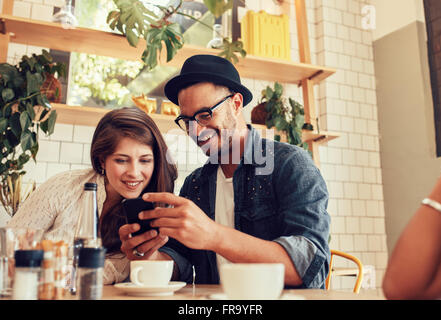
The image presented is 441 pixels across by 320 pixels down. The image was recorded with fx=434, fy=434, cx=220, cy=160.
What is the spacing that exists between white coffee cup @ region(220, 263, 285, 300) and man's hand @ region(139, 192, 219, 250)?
1.21 feet

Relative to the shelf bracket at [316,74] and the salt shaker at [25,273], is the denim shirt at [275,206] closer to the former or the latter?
the salt shaker at [25,273]

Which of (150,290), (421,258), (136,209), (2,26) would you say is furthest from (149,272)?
(2,26)

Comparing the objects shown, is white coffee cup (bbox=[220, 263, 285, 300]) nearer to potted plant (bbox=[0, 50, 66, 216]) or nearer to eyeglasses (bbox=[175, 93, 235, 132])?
eyeglasses (bbox=[175, 93, 235, 132])

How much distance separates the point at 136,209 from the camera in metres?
1.35

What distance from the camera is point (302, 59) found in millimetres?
3760

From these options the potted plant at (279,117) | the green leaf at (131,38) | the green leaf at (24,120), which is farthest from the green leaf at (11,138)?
the potted plant at (279,117)

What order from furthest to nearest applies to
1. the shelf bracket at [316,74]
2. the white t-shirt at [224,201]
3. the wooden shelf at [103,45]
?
1. the shelf bracket at [316,74]
2. the wooden shelf at [103,45]
3. the white t-shirt at [224,201]

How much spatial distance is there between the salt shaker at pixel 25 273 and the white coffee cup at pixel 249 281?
0.38m

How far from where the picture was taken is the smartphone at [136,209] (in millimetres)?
1325

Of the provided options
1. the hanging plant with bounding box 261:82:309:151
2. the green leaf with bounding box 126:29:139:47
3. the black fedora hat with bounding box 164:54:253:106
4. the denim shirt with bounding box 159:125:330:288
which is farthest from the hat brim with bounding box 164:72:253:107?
the hanging plant with bounding box 261:82:309:151

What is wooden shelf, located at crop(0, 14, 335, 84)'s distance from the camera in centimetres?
292

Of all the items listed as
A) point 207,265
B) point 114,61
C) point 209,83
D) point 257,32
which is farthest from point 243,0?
point 207,265
